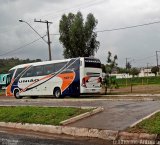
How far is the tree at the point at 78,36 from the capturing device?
180 feet

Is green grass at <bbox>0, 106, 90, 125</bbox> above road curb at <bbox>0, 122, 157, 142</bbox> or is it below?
above

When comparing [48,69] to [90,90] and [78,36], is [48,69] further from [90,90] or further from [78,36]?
[78,36]

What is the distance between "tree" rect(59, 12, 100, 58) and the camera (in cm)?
5497

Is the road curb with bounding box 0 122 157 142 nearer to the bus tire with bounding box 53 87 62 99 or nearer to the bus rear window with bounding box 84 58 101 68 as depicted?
the bus rear window with bounding box 84 58 101 68

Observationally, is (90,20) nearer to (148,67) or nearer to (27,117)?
(27,117)

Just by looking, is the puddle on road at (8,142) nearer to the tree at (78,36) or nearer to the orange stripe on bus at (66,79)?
the orange stripe on bus at (66,79)

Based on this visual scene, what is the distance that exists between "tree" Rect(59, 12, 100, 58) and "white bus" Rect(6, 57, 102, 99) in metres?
21.7

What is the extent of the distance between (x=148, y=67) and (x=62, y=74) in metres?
134

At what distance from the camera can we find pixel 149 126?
10930 mm

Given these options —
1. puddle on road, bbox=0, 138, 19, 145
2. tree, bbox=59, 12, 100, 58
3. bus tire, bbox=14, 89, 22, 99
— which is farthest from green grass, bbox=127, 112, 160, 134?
tree, bbox=59, 12, 100, 58

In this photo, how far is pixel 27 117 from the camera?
51.3 feet

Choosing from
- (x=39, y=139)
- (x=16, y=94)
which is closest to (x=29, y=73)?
(x=16, y=94)

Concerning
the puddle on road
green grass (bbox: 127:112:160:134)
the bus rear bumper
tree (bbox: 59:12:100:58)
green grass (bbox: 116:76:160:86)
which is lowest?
the puddle on road

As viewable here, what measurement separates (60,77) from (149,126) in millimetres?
19055
